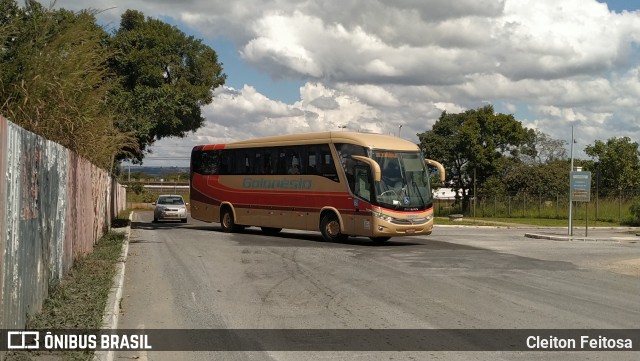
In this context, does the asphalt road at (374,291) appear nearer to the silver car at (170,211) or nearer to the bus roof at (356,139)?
the bus roof at (356,139)

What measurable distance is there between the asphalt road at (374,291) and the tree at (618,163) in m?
63.9

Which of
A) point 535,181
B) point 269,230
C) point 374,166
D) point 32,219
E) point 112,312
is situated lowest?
point 269,230

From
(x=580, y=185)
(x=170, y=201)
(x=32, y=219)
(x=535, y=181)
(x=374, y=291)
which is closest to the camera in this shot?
(x=32, y=219)

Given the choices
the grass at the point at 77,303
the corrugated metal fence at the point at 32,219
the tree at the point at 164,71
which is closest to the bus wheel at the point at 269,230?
the tree at the point at 164,71

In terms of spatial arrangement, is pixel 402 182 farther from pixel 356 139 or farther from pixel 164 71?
pixel 164 71

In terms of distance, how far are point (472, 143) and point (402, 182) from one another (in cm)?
4809

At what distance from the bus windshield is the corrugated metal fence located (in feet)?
33.7

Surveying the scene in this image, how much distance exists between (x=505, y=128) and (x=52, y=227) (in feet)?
205

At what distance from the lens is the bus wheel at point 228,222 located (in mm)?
28163

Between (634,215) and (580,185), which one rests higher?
(580,185)

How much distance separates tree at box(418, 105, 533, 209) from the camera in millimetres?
68500

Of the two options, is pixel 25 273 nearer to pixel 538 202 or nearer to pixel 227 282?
pixel 227 282

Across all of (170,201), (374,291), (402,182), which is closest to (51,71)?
(374,291)

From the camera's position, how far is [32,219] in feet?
27.1
